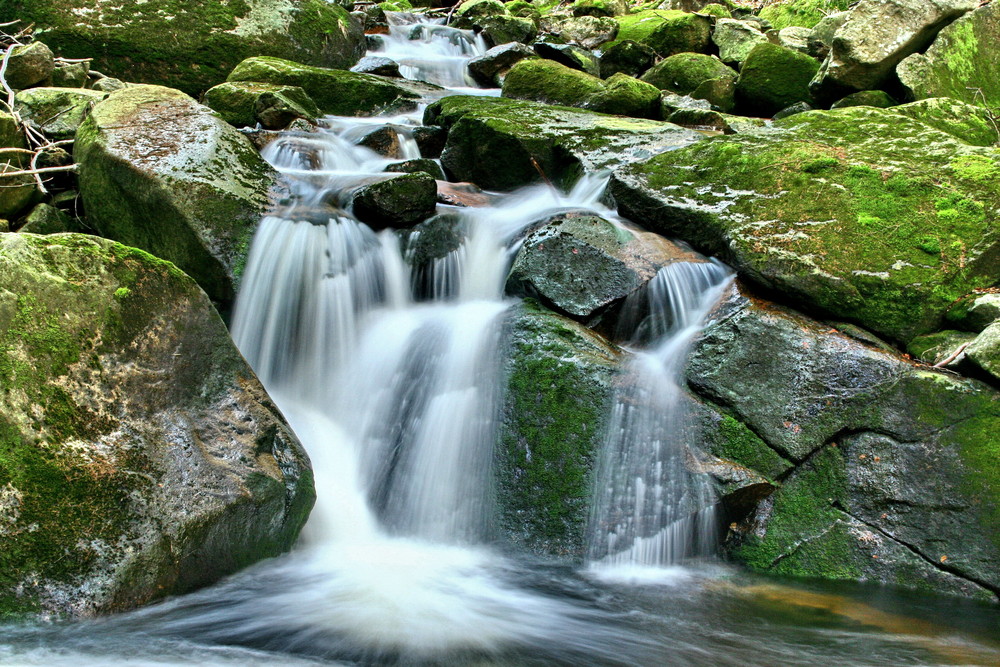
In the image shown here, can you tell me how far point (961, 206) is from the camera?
4.80m

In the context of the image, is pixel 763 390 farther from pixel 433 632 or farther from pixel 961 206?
pixel 433 632

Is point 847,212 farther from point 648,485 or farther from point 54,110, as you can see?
point 54,110

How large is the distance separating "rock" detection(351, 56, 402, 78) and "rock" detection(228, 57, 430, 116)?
1.68 metres

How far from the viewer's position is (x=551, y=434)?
4152 mm

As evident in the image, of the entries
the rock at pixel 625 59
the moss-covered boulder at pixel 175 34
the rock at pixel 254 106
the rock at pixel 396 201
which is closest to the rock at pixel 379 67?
the moss-covered boulder at pixel 175 34

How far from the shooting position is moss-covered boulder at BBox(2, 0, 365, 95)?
9773 mm

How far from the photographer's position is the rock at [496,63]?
502 inches

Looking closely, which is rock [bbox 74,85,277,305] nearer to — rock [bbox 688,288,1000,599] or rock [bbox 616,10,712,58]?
rock [bbox 688,288,1000,599]

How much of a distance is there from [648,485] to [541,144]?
436 centimetres

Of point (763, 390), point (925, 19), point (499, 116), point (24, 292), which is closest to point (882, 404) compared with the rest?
point (763, 390)

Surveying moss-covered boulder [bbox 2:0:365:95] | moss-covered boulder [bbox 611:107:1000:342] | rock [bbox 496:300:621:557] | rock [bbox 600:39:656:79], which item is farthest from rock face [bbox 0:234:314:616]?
rock [bbox 600:39:656:79]

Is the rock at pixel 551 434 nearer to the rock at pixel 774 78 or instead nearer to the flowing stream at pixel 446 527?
the flowing stream at pixel 446 527

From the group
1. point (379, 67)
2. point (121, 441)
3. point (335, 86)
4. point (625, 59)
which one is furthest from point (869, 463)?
point (625, 59)

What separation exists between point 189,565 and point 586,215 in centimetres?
383
